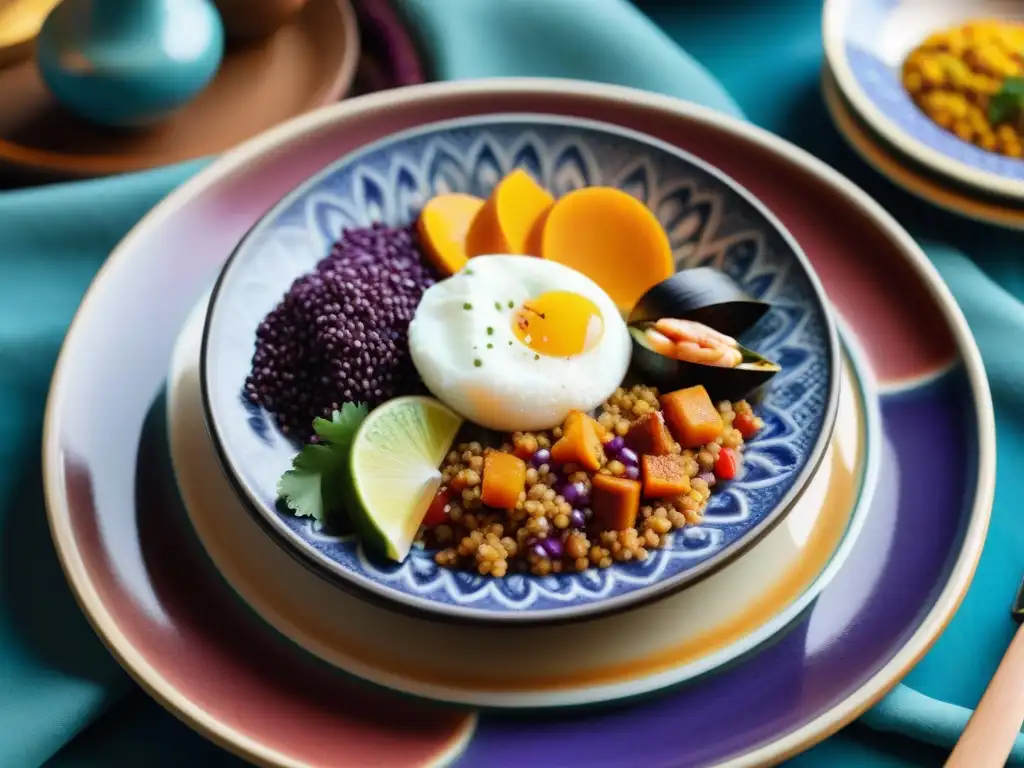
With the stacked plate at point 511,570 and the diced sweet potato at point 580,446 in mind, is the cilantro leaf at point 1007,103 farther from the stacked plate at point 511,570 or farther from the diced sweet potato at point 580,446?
the diced sweet potato at point 580,446

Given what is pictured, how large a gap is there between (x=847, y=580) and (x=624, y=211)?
3.72 ft

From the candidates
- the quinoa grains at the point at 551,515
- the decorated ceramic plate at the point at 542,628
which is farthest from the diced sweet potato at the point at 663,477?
the decorated ceramic plate at the point at 542,628

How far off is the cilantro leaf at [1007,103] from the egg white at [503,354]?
5.02 ft

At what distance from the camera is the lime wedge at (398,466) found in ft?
6.64

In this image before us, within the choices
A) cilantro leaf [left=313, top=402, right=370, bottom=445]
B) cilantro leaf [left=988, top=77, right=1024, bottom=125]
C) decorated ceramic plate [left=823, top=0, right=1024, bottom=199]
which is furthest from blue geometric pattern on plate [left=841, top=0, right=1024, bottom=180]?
cilantro leaf [left=313, top=402, right=370, bottom=445]

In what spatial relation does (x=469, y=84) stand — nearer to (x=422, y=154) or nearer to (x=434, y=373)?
(x=422, y=154)

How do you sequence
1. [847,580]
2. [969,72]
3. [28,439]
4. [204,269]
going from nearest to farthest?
1. [847,580]
2. [28,439]
3. [204,269]
4. [969,72]

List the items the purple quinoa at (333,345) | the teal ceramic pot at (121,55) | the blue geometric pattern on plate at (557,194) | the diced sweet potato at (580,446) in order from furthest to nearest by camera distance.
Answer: the teal ceramic pot at (121,55)
the purple quinoa at (333,345)
the diced sweet potato at (580,446)
the blue geometric pattern on plate at (557,194)

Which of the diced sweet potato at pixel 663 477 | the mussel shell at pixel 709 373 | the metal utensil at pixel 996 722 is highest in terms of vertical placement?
the mussel shell at pixel 709 373

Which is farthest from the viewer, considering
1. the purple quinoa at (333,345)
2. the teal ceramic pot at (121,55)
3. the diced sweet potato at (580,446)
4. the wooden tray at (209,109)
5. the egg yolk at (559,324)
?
the wooden tray at (209,109)

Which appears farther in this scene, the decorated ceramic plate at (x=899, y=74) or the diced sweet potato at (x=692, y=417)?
the decorated ceramic plate at (x=899, y=74)

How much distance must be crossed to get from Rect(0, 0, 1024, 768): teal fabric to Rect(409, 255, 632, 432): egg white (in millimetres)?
930

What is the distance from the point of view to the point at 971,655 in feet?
6.94

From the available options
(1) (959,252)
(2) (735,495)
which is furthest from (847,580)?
(1) (959,252)
